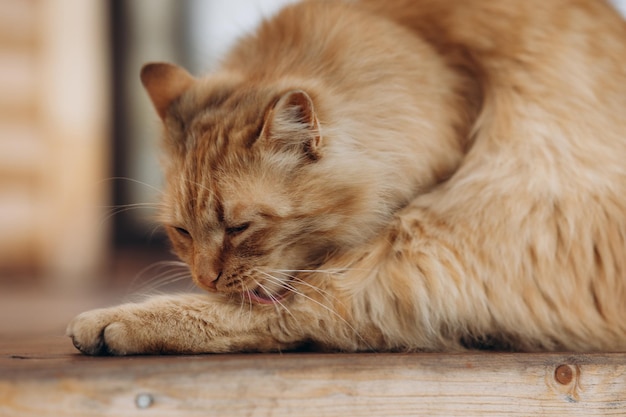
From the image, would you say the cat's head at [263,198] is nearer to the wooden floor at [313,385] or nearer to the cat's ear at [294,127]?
the cat's ear at [294,127]

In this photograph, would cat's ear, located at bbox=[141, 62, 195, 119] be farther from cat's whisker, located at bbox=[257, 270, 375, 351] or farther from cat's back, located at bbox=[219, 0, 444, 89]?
cat's whisker, located at bbox=[257, 270, 375, 351]

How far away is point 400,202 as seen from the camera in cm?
159

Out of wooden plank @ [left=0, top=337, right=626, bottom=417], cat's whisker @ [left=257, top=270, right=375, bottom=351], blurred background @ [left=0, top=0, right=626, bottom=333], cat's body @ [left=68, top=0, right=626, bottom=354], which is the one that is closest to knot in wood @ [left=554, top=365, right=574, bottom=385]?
wooden plank @ [left=0, top=337, right=626, bottom=417]

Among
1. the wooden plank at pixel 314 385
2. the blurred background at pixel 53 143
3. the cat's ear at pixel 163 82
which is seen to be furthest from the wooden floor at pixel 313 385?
the blurred background at pixel 53 143

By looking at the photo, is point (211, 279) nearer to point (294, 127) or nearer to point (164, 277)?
point (294, 127)

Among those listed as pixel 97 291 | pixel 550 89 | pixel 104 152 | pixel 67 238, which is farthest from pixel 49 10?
pixel 550 89

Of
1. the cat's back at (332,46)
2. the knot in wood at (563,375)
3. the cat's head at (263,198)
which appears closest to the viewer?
the knot in wood at (563,375)

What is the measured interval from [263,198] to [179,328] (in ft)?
0.94

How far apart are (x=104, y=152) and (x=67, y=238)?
58 centimetres

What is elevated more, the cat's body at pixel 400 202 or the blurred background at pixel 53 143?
the cat's body at pixel 400 202

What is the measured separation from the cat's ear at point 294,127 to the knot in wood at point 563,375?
1.90 ft

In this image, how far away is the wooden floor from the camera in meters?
1.18

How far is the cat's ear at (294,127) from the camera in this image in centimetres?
143

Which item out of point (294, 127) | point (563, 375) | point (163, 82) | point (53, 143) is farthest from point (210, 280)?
point (53, 143)
